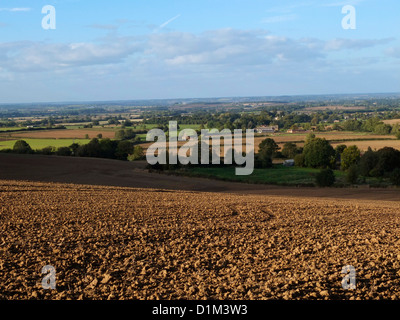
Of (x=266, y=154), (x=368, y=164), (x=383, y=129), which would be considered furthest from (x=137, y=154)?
(x=383, y=129)

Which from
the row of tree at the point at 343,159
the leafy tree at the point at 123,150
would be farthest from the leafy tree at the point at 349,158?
the leafy tree at the point at 123,150

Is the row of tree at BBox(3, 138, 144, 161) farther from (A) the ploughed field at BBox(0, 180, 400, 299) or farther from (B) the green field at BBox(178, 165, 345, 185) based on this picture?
(A) the ploughed field at BBox(0, 180, 400, 299)

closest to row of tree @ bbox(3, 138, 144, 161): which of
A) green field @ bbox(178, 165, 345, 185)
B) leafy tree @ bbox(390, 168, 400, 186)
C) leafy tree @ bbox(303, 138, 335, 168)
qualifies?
green field @ bbox(178, 165, 345, 185)

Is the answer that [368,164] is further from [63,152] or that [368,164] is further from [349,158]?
[63,152]

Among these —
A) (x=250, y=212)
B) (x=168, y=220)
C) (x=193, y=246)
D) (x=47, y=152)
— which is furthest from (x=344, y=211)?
(x=47, y=152)

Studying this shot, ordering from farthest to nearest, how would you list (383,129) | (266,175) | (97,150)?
(383,129) → (97,150) → (266,175)

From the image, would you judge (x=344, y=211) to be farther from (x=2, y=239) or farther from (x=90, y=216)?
(x=2, y=239)

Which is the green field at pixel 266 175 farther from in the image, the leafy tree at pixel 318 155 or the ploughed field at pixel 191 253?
the ploughed field at pixel 191 253
